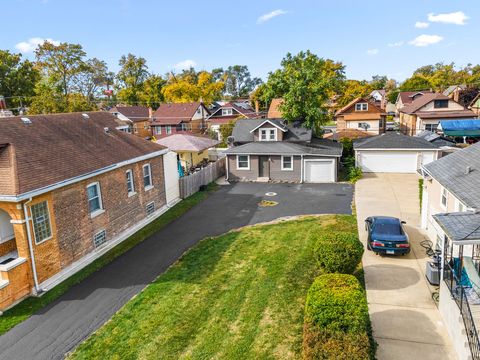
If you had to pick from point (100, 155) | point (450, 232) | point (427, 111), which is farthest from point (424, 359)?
point (427, 111)

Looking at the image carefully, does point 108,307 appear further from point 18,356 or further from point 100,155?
point 100,155

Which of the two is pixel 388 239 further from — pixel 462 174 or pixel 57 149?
pixel 57 149

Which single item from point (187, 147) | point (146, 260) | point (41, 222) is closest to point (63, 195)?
point (41, 222)

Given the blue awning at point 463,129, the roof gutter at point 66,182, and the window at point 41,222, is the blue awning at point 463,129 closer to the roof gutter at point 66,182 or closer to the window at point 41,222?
the roof gutter at point 66,182

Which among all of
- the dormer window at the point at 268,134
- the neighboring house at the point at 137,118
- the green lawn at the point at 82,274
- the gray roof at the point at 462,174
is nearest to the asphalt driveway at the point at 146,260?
the green lawn at the point at 82,274

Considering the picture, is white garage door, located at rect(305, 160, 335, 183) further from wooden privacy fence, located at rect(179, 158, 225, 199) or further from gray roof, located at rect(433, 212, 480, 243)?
gray roof, located at rect(433, 212, 480, 243)

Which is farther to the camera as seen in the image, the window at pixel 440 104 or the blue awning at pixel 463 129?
the window at pixel 440 104
